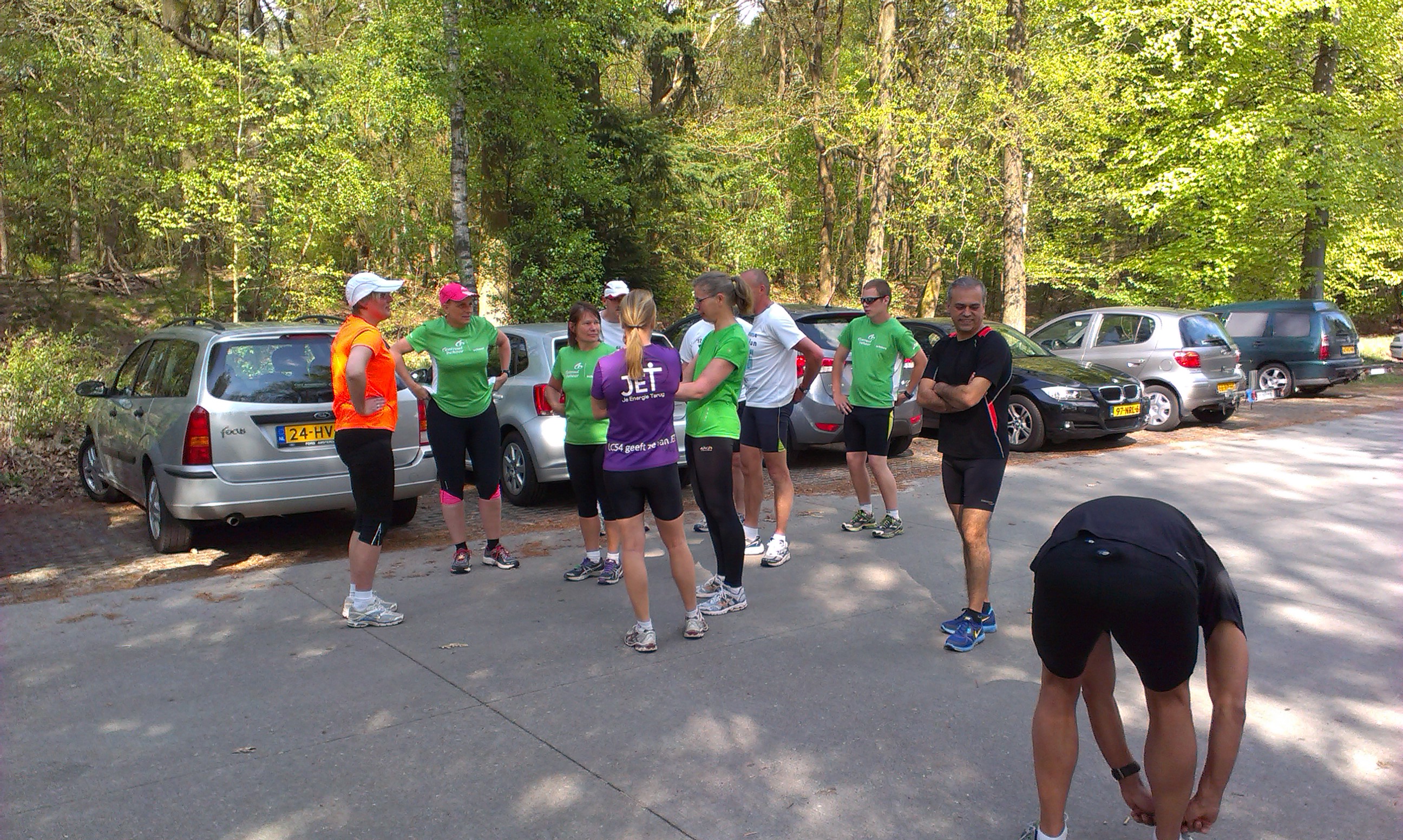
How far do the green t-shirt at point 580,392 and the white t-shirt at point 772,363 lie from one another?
1.15m

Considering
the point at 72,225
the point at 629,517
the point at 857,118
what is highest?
the point at 857,118

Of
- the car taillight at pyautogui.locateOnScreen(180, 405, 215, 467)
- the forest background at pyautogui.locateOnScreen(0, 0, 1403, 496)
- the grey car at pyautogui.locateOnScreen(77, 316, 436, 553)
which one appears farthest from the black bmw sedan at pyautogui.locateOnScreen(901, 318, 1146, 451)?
the car taillight at pyautogui.locateOnScreen(180, 405, 215, 467)

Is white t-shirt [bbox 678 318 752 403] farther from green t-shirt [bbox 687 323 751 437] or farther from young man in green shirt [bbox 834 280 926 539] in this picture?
green t-shirt [bbox 687 323 751 437]

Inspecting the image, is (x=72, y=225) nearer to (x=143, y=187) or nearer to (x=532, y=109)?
(x=143, y=187)

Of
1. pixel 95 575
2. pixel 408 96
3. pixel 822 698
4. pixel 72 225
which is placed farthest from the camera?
pixel 72 225

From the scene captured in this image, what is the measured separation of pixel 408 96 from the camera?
14.9 m

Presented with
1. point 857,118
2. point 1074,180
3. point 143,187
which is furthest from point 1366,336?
point 143,187

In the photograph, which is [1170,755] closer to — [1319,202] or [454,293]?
[454,293]

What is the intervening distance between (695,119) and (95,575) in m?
19.9

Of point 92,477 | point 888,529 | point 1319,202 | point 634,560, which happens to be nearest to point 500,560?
point 634,560

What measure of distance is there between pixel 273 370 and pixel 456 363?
5.01ft

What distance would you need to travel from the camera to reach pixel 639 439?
5.02 m

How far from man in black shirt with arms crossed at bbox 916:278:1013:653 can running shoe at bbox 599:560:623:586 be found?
2.20 meters

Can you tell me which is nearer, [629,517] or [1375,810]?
[1375,810]
